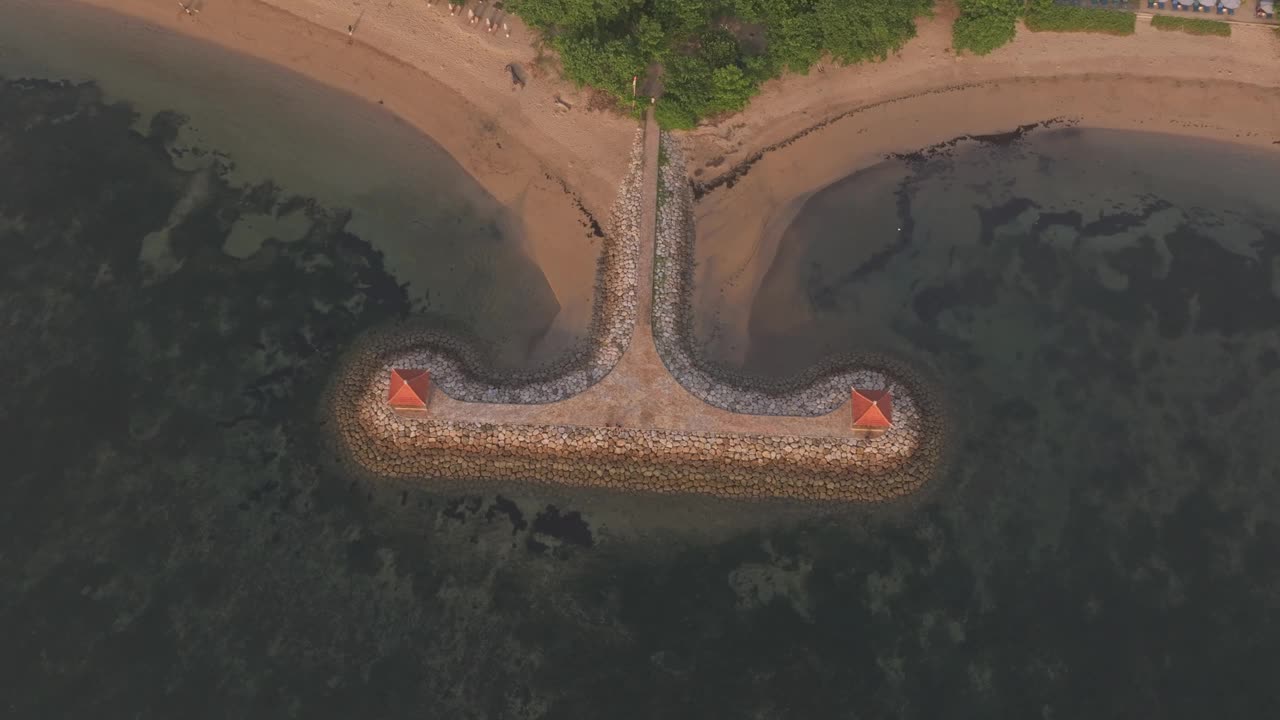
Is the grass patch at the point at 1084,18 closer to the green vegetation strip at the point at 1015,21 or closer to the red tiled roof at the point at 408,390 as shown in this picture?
the green vegetation strip at the point at 1015,21

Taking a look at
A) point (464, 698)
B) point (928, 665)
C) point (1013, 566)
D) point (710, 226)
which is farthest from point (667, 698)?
point (710, 226)

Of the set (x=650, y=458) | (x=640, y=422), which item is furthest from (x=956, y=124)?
(x=650, y=458)

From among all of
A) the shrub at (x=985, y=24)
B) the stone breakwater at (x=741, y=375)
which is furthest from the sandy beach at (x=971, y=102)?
the stone breakwater at (x=741, y=375)

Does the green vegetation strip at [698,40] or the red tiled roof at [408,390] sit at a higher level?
the green vegetation strip at [698,40]

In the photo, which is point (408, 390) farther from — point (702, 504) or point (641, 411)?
point (702, 504)

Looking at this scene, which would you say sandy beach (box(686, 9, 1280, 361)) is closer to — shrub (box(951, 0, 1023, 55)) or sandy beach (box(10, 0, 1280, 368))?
sandy beach (box(10, 0, 1280, 368))

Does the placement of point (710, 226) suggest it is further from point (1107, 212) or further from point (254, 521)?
point (254, 521)

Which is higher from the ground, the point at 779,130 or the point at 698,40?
the point at 698,40
